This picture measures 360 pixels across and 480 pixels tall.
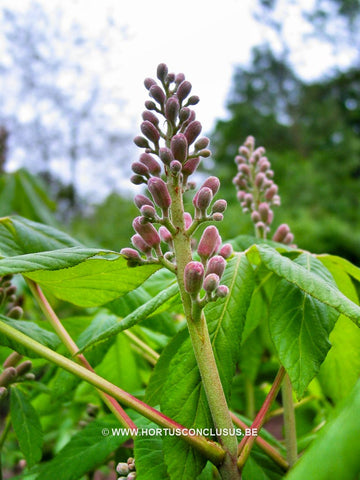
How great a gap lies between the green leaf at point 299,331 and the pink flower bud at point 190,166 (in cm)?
25

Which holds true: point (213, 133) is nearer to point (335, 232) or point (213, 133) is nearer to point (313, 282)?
point (335, 232)

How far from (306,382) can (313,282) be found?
14 cm

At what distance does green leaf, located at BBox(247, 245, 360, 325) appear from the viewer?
23.5 inches

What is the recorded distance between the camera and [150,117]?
760mm

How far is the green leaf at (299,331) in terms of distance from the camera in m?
0.65

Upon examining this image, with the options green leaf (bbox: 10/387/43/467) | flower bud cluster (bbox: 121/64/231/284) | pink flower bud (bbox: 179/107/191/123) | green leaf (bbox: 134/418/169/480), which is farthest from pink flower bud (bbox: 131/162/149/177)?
green leaf (bbox: 10/387/43/467)

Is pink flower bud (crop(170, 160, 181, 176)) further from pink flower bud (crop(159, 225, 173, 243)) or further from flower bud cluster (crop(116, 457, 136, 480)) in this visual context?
flower bud cluster (crop(116, 457, 136, 480))

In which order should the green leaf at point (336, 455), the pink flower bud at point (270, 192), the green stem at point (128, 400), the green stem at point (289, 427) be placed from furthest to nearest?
the pink flower bud at point (270, 192)
the green stem at point (289, 427)
the green stem at point (128, 400)
the green leaf at point (336, 455)

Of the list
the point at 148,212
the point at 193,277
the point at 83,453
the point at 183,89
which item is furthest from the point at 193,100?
the point at 83,453

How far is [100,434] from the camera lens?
895 millimetres

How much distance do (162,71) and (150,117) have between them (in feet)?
0.27

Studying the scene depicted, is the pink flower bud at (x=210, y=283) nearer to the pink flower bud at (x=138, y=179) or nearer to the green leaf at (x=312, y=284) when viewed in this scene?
the green leaf at (x=312, y=284)

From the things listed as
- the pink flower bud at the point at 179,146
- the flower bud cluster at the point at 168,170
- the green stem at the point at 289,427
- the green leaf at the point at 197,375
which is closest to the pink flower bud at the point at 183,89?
the flower bud cluster at the point at 168,170

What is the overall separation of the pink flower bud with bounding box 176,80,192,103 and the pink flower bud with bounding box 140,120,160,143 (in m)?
0.07
